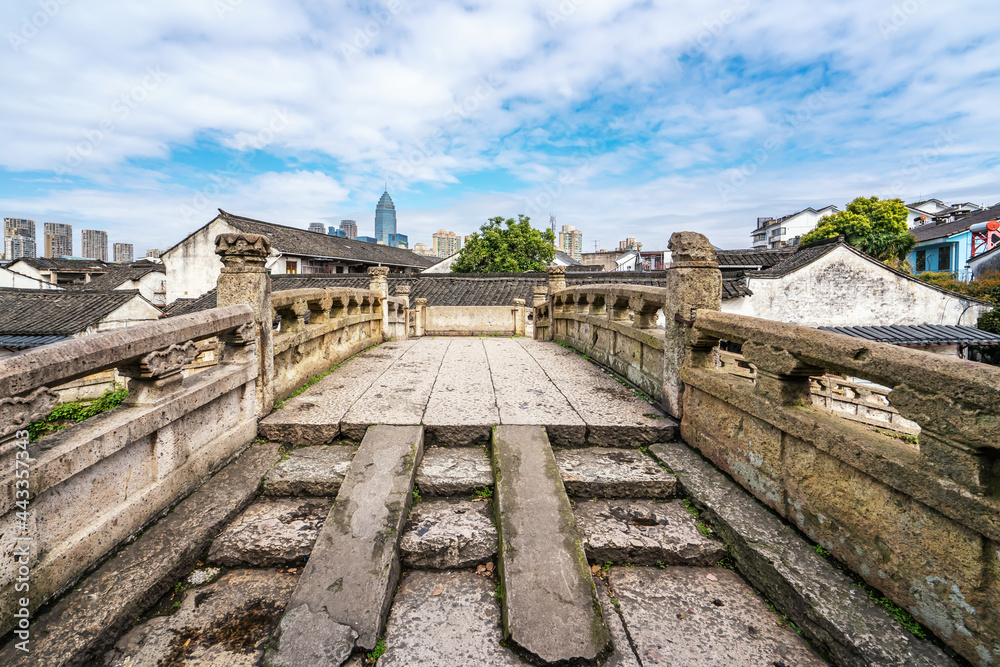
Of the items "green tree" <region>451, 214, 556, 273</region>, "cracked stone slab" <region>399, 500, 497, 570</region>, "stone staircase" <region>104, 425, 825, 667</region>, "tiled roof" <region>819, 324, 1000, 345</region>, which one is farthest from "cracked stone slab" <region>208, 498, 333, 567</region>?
"green tree" <region>451, 214, 556, 273</region>

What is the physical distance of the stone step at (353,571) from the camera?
182cm

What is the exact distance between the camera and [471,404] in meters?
4.02

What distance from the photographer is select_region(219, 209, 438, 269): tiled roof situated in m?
25.8

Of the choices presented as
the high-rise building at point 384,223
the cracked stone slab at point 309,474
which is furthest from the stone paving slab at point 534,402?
the high-rise building at point 384,223

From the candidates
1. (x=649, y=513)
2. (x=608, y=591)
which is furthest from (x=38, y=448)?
(x=649, y=513)

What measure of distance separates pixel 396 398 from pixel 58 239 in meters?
98.7

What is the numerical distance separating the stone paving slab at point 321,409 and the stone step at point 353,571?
0.59 meters

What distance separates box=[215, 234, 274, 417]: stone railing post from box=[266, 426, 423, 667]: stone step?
123 cm

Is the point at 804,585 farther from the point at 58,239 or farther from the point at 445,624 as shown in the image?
the point at 58,239

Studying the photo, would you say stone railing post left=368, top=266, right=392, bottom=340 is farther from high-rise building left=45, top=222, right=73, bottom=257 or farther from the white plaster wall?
high-rise building left=45, top=222, right=73, bottom=257

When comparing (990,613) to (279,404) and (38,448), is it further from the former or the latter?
(279,404)

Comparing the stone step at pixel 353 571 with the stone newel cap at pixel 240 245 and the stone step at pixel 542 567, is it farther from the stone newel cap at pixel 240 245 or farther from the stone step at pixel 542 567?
the stone newel cap at pixel 240 245

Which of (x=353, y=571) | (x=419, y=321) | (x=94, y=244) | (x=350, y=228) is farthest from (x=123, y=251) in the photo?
(x=353, y=571)

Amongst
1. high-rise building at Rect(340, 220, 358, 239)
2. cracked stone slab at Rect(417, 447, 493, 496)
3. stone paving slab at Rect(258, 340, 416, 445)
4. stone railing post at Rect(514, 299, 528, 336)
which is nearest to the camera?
cracked stone slab at Rect(417, 447, 493, 496)
